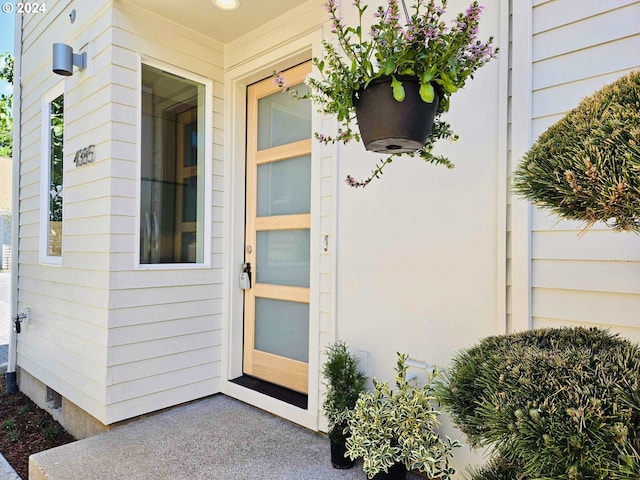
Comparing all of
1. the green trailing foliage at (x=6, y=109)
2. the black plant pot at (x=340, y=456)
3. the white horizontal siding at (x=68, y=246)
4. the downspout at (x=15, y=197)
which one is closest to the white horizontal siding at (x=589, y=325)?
the black plant pot at (x=340, y=456)

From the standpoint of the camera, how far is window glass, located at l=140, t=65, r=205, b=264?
278 centimetres

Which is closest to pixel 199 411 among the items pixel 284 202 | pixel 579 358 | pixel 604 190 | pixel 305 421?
pixel 305 421

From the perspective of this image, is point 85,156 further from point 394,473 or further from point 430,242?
point 394,473

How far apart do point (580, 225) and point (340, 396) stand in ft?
4.38

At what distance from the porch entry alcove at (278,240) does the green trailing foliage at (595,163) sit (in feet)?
5.96

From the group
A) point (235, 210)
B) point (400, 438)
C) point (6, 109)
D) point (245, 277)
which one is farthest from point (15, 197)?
point (6, 109)

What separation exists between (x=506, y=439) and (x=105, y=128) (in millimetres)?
2797

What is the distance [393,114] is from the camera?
132cm

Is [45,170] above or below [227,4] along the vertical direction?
below

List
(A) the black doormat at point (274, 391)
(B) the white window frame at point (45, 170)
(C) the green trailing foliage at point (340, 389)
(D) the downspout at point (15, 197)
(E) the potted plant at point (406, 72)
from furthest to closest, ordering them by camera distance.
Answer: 1. (D) the downspout at point (15, 197)
2. (B) the white window frame at point (45, 170)
3. (A) the black doormat at point (274, 391)
4. (C) the green trailing foliage at point (340, 389)
5. (E) the potted plant at point (406, 72)

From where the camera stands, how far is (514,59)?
1.69 meters

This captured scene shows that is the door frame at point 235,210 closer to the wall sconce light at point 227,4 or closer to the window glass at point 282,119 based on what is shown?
the window glass at point 282,119

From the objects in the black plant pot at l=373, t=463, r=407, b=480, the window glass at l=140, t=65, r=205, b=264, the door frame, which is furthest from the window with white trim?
the black plant pot at l=373, t=463, r=407, b=480

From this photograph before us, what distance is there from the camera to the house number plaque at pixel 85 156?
275 centimetres
